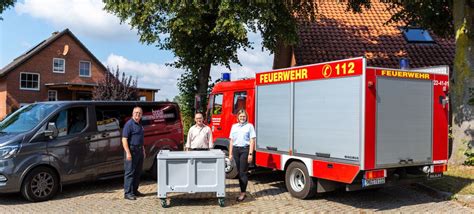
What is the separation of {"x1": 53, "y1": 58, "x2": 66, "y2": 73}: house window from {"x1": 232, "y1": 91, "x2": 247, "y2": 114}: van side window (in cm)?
3307

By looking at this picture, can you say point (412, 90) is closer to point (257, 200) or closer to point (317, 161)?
point (317, 161)

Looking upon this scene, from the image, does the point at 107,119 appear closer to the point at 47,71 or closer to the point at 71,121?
the point at 71,121

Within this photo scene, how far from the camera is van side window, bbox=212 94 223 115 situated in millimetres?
11008

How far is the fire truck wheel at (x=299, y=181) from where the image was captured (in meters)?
8.20

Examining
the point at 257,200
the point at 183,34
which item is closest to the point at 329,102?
the point at 257,200

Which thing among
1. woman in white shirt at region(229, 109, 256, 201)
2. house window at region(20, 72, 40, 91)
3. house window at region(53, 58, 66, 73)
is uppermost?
house window at region(53, 58, 66, 73)

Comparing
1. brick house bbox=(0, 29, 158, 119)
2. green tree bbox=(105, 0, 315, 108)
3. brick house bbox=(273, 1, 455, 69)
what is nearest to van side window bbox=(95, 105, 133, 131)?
green tree bbox=(105, 0, 315, 108)

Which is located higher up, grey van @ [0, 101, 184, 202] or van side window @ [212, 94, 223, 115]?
van side window @ [212, 94, 223, 115]

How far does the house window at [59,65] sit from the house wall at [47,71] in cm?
26

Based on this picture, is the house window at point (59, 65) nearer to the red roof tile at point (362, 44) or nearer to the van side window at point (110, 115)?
the red roof tile at point (362, 44)

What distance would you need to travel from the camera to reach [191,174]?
7.83 metres

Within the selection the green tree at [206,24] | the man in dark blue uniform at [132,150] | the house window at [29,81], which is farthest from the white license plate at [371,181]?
the house window at [29,81]

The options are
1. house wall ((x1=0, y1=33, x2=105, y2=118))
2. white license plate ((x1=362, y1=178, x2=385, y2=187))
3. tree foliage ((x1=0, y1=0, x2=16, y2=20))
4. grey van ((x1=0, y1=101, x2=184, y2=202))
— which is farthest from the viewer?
house wall ((x1=0, y1=33, x2=105, y2=118))

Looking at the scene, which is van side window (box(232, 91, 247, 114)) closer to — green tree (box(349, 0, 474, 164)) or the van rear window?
the van rear window
